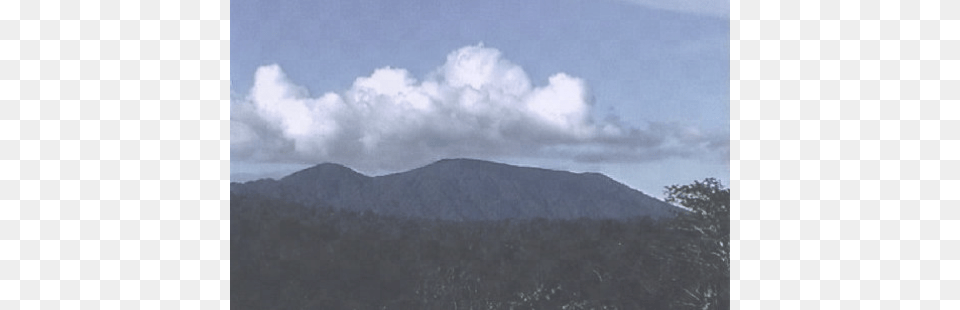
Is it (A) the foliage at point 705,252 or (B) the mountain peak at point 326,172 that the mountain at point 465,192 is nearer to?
(B) the mountain peak at point 326,172

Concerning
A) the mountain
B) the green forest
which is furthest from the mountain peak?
the green forest

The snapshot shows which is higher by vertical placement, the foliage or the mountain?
the mountain

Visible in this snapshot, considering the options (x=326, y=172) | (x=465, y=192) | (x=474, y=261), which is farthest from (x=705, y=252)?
(x=326, y=172)

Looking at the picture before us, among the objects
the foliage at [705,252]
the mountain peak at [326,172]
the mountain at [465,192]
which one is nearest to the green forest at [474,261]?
the foliage at [705,252]

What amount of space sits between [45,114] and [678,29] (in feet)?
31.6

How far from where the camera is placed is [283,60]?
12.5 meters

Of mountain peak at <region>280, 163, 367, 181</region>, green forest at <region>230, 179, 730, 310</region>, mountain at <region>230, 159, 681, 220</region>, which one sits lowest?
green forest at <region>230, 179, 730, 310</region>

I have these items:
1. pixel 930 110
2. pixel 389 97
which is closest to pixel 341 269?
pixel 389 97

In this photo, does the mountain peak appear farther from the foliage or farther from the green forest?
the foliage

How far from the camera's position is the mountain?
12445 millimetres

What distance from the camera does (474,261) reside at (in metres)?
14.2

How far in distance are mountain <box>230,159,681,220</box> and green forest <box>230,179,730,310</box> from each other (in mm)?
291

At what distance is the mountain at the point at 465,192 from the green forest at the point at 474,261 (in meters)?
0.29

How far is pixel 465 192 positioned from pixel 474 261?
215 centimetres
